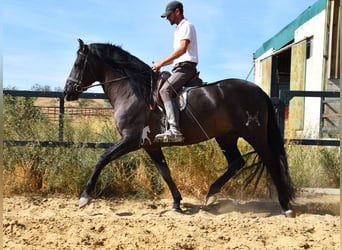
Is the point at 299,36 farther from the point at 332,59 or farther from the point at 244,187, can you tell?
the point at 244,187

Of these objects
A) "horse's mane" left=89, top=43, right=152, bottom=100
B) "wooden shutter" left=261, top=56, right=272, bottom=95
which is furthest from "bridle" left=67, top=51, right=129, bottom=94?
"wooden shutter" left=261, top=56, right=272, bottom=95

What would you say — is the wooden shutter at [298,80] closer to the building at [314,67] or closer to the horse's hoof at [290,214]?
the building at [314,67]

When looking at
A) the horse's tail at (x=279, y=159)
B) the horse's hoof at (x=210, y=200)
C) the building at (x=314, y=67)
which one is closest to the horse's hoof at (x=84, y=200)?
the horse's hoof at (x=210, y=200)

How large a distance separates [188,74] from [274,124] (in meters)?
1.51

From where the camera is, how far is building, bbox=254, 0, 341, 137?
9484 millimetres

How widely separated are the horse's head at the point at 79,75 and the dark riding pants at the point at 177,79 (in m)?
1.22

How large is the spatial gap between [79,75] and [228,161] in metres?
2.62

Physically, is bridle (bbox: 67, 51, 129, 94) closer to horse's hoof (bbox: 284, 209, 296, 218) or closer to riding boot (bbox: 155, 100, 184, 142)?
riding boot (bbox: 155, 100, 184, 142)

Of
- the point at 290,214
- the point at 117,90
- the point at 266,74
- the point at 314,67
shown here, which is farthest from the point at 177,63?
the point at 266,74

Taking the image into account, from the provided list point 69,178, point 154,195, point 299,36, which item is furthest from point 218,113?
point 299,36

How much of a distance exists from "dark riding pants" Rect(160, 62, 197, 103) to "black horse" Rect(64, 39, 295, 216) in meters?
0.22

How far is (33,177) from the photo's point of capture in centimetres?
682

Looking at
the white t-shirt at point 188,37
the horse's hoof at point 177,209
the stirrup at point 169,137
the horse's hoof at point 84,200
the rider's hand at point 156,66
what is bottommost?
the horse's hoof at point 177,209

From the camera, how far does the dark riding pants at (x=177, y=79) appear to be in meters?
5.62
